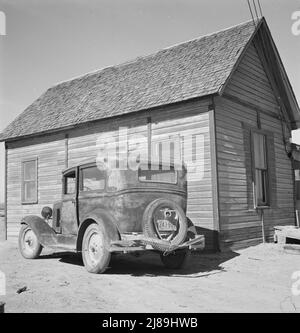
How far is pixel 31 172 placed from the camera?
16203 mm

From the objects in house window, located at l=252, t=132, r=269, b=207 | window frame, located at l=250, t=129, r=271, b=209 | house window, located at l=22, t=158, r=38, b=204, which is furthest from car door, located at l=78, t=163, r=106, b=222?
house window, located at l=22, t=158, r=38, b=204

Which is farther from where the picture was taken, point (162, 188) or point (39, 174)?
point (39, 174)

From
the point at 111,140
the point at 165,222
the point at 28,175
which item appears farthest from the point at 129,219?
the point at 28,175

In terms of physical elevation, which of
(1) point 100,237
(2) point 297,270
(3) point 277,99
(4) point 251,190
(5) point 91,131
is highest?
(3) point 277,99

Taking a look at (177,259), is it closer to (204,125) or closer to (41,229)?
(41,229)

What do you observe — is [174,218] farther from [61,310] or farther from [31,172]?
[31,172]

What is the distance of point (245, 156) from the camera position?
12.5 metres

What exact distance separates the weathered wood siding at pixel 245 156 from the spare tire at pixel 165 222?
3.35 m

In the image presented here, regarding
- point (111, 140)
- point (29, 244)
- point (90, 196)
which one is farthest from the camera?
point (111, 140)

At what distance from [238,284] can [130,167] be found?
2.82 metres

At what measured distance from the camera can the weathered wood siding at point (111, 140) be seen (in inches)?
441

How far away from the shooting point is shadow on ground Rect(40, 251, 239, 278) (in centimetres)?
816

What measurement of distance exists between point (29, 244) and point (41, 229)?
856 mm

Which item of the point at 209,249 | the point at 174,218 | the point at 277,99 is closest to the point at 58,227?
the point at 174,218
